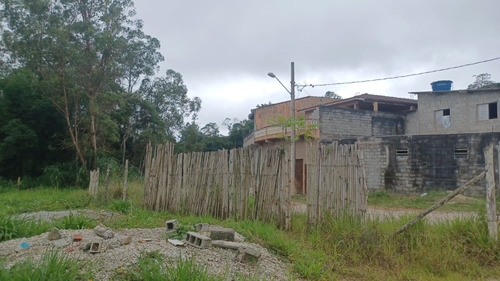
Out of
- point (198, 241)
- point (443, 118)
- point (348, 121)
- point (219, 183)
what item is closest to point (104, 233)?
point (198, 241)

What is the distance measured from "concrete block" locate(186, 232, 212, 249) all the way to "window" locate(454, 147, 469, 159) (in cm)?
1303

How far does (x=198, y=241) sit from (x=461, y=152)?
13.2 m

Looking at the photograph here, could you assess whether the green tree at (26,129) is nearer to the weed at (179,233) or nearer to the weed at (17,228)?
the weed at (17,228)

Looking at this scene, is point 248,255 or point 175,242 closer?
point 248,255

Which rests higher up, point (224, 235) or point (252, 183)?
point (252, 183)

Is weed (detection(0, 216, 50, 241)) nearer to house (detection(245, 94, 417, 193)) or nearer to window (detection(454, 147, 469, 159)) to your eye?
house (detection(245, 94, 417, 193))

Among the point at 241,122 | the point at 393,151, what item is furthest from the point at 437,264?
the point at 241,122

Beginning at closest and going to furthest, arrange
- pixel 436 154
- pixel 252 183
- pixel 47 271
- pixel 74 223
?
1. pixel 47 271
2. pixel 74 223
3. pixel 252 183
4. pixel 436 154

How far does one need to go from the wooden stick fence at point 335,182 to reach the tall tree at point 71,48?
1465 centimetres

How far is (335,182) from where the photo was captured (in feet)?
19.1

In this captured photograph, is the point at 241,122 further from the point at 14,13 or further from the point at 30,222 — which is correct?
the point at 30,222

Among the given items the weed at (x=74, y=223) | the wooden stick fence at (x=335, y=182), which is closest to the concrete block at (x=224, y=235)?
the wooden stick fence at (x=335, y=182)

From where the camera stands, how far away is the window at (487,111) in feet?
61.3

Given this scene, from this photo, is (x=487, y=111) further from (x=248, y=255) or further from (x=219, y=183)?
(x=248, y=255)
